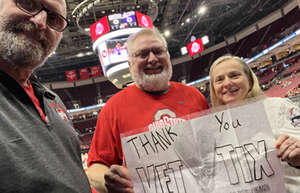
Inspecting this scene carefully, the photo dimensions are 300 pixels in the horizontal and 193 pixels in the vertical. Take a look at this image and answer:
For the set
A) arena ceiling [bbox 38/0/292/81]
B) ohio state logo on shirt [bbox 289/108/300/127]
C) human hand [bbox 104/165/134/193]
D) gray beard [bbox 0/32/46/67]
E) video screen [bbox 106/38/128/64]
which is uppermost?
arena ceiling [bbox 38/0/292/81]

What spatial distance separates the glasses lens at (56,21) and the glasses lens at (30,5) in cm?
6

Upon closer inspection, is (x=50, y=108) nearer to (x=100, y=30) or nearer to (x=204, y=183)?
(x=204, y=183)

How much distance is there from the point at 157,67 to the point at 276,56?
18322mm

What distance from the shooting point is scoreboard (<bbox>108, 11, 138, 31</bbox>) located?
24.4ft

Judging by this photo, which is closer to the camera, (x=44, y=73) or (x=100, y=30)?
(x=100, y=30)

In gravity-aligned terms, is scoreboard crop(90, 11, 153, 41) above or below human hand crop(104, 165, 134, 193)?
above

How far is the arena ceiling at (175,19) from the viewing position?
461 inches

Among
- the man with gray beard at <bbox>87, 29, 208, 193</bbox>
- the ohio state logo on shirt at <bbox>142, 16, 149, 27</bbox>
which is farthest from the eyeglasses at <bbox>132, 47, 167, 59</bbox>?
the ohio state logo on shirt at <bbox>142, 16, 149, 27</bbox>

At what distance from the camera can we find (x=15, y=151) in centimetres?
75

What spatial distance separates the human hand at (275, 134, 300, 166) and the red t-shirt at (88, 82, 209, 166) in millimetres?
546

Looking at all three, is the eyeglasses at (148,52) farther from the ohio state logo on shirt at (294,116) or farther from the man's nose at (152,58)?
the ohio state logo on shirt at (294,116)

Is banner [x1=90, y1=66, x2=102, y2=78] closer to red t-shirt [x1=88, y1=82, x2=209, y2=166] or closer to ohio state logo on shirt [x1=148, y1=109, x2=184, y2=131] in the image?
red t-shirt [x1=88, y1=82, x2=209, y2=166]

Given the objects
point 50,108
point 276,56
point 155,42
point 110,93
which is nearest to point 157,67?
point 155,42

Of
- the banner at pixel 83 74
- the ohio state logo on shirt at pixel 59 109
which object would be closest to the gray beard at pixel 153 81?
the ohio state logo on shirt at pixel 59 109
